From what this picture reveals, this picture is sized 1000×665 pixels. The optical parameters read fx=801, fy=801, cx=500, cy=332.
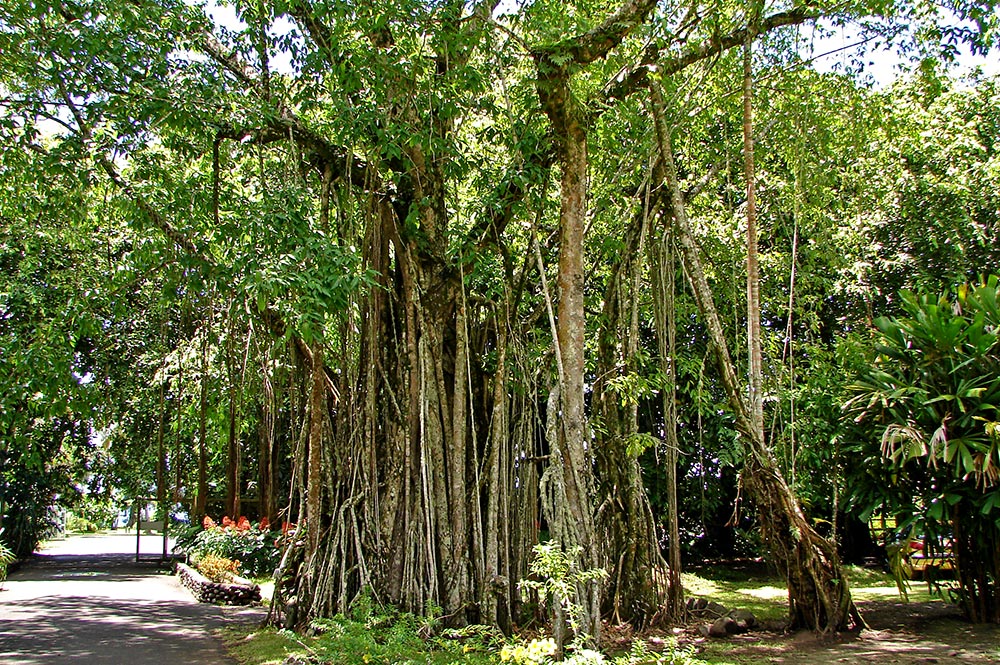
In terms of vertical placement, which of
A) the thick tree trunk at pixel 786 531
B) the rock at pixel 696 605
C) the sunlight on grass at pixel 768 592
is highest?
the thick tree trunk at pixel 786 531

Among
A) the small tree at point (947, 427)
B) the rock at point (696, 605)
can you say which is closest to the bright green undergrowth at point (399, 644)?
the rock at point (696, 605)

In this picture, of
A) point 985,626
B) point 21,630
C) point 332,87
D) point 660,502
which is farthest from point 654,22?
point 21,630

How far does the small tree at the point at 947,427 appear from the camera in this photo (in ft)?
18.5

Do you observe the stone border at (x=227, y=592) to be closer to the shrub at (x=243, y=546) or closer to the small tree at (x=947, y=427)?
the shrub at (x=243, y=546)

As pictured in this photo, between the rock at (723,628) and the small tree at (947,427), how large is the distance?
4.78 feet

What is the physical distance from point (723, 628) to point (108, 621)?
6.13m

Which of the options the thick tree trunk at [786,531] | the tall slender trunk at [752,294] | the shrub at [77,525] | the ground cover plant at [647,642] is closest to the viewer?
the ground cover plant at [647,642]

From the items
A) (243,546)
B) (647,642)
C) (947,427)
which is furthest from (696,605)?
(243,546)

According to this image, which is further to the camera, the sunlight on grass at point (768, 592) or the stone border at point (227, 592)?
the stone border at point (227, 592)

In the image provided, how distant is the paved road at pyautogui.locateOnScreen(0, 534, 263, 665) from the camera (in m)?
6.31

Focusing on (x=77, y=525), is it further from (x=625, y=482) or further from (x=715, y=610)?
(x=625, y=482)

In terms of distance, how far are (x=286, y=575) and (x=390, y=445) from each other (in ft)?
5.08

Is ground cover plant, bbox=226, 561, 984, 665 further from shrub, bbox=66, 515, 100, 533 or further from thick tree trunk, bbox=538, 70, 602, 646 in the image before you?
shrub, bbox=66, 515, 100, 533

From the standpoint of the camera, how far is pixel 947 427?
583 centimetres
